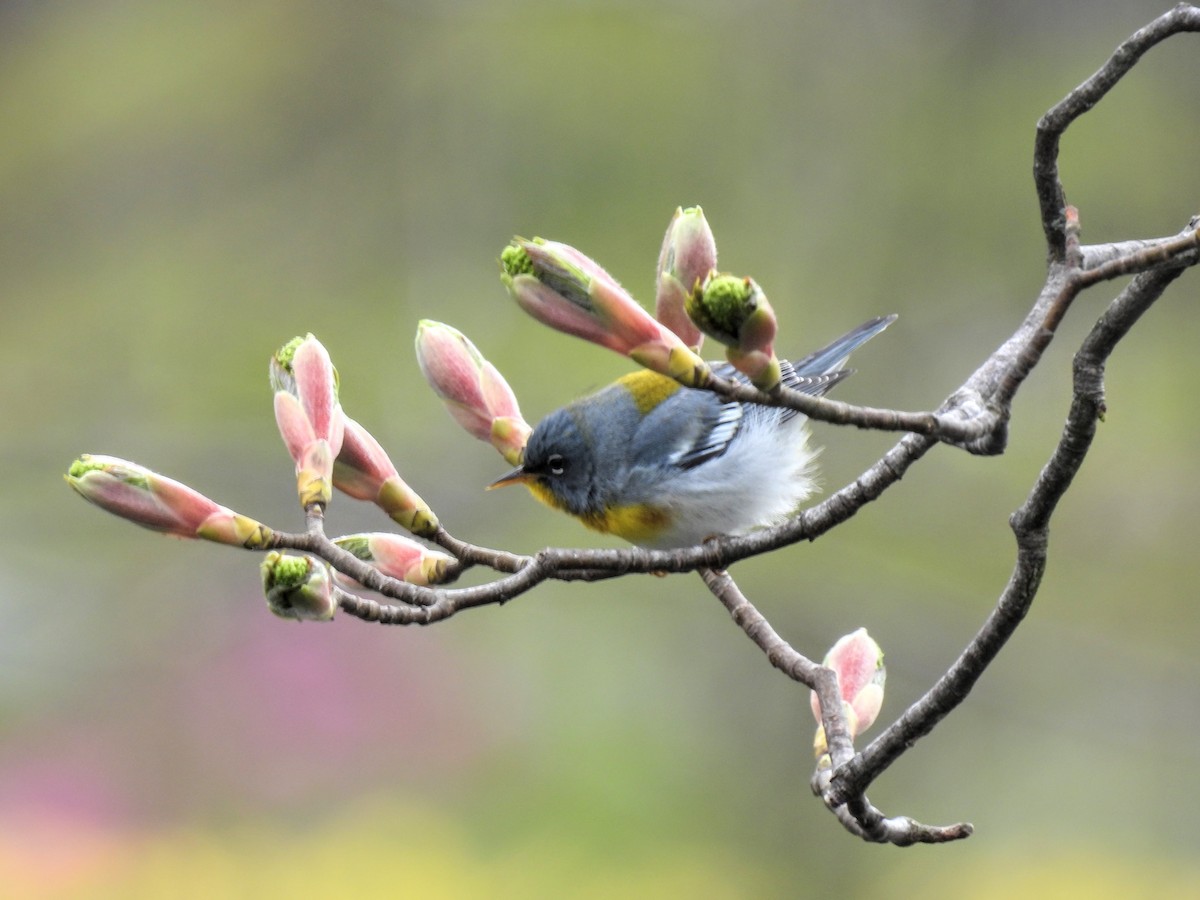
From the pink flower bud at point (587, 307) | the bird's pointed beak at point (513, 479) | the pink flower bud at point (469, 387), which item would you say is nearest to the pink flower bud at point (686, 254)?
the pink flower bud at point (587, 307)

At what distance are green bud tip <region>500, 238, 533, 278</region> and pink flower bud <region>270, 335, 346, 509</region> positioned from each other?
0.22 meters

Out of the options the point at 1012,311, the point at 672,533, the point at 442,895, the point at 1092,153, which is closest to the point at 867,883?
the point at 442,895

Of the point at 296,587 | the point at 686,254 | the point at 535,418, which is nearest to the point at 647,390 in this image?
the point at 686,254

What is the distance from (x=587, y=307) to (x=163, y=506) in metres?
0.39

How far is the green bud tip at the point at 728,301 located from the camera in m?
0.77

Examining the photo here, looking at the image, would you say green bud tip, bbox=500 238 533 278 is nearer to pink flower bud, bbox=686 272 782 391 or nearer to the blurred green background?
pink flower bud, bbox=686 272 782 391

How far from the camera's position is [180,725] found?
5102mm

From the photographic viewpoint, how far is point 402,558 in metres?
1.10

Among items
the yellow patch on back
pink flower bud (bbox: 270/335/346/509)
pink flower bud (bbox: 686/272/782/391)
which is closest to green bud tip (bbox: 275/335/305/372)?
pink flower bud (bbox: 270/335/346/509)

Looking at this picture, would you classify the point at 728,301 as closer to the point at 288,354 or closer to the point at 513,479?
the point at 288,354

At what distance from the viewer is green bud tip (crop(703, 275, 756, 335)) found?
0.77m

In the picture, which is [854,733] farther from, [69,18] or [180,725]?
[69,18]

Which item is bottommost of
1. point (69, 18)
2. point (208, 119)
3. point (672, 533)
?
point (672, 533)

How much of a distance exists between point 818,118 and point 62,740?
5.30 metres
